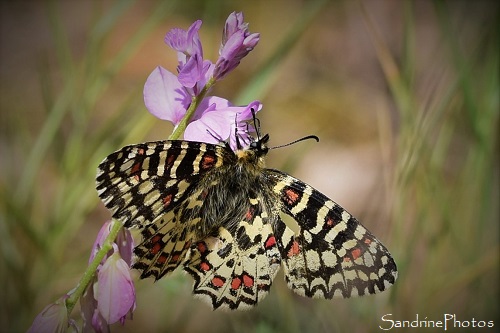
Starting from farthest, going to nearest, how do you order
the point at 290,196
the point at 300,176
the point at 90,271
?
1. the point at 300,176
2. the point at 290,196
3. the point at 90,271

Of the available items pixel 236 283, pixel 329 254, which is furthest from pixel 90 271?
pixel 329 254

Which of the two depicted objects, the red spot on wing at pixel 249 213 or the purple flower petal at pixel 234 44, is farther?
the red spot on wing at pixel 249 213

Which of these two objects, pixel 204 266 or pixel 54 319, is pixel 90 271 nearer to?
pixel 54 319

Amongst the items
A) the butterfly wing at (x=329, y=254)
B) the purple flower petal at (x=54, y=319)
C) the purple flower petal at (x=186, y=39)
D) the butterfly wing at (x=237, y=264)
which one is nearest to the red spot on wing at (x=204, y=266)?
the butterfly wing at (x=237, y=264)

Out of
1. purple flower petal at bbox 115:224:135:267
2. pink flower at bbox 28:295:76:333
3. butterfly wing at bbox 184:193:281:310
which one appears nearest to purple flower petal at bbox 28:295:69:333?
pink flower at bbox 28:295:76:333

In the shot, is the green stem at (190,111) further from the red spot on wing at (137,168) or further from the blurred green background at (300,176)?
the blurred green background at (300,176)

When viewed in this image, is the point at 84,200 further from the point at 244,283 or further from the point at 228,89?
the point at 228,89

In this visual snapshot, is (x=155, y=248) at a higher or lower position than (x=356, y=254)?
higher
